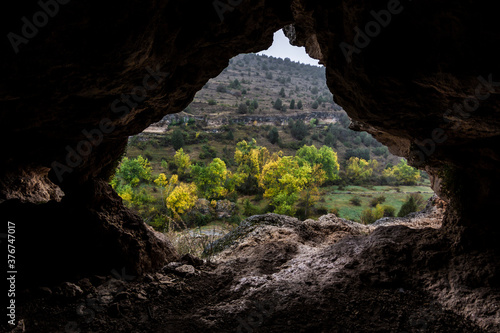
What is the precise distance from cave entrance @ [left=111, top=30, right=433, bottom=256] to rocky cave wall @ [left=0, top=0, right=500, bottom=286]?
5509 mm

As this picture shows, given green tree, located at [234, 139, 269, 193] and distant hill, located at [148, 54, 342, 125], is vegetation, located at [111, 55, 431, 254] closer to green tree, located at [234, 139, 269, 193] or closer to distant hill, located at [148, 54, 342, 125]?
green tree, located at [234, 139, 269, 193]

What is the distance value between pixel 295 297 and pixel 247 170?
1548 inches

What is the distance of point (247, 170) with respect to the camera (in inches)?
1768

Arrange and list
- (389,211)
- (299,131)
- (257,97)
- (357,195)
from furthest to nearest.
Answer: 1. (257,97)
2. (299,131)
3. (357,195)
4. (389,211)

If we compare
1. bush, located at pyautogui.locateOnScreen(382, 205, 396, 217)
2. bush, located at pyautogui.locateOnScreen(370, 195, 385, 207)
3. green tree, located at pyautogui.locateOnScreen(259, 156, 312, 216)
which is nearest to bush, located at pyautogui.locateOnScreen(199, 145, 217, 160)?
green tree, located at pyautogui.locateOnScreen(259, 156, 312, 216)

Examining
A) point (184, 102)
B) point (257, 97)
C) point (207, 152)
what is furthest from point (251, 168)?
point (257, 97)

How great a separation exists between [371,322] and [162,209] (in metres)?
32.5

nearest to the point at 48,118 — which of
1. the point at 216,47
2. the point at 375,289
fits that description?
the point at 216,47

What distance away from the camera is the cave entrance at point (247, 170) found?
30.7m

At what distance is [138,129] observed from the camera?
800cm

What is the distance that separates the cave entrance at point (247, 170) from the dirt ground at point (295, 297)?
4911mm

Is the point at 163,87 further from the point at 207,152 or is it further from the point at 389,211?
the point at 207,152

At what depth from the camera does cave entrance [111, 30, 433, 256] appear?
3073 centimetres

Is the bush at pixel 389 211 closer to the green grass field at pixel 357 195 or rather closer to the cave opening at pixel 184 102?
the green grass field at pixel 357 195
